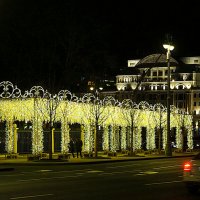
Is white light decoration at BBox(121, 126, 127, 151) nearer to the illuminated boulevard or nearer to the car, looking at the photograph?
the illuminated boulevard

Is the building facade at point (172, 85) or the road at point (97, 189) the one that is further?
the building facade at point (172, 85)

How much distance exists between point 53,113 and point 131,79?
13084 cm

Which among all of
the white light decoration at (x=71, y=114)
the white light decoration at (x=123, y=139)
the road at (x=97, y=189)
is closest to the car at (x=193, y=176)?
the road at (x=97, y=189)

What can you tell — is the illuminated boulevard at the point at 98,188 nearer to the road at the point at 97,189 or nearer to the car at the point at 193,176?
the road at the point at 97,189

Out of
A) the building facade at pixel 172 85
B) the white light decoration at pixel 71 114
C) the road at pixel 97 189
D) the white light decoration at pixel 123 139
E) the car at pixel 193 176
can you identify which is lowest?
the road at pixel 97 189

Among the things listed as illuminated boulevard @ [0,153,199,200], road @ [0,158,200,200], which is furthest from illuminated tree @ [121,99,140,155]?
road @ [0,158,200,200]

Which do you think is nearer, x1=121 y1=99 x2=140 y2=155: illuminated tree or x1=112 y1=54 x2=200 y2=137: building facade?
x1=121 y1=99 x2=140 y2=155: illuminated tree

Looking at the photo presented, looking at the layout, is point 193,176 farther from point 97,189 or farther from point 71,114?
point 71,114

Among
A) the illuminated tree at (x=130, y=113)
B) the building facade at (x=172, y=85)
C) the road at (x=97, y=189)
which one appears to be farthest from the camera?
the building facade at (x=172, y=85)

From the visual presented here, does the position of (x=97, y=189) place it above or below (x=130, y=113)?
below

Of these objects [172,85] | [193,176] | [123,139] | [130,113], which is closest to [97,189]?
[193,176]

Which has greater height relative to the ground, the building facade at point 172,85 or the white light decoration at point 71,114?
the building facade at point 172,85

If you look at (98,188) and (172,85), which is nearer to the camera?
(98,188)

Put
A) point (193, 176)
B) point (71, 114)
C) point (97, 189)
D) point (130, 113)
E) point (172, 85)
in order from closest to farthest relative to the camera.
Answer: point (193, 176)
point (97, 189)
point (71, 114)
point (130, 113)
point (172, 85)
